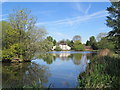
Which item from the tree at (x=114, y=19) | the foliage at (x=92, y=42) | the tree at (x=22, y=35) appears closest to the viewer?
the tree at (x=22, y=35)

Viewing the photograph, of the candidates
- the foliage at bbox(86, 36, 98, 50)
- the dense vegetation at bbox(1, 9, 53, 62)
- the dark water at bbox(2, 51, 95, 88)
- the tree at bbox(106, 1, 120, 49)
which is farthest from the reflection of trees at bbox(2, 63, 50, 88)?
the foliage at bbox(86, 36, 98, 50)

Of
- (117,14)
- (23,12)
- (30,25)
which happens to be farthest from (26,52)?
(117,14)

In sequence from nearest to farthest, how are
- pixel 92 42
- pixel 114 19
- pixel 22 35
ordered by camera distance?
pixel 22 35, pixel 114 19, pixel 92 42

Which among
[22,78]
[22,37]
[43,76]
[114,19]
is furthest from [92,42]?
[22,78]

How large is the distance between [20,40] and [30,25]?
2046 millimetres

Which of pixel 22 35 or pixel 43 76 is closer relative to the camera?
pixel 43 76

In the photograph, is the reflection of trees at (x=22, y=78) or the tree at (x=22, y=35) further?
the tree at (x=22, y=35)

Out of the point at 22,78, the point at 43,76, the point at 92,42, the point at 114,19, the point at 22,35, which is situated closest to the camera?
the point at 22,78

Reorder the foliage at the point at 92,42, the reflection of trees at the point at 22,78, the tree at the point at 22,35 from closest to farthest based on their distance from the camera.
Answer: the reflection of trees at the point at 22,78
the tree at the point at 22,35
the foliage at the point at 92,42

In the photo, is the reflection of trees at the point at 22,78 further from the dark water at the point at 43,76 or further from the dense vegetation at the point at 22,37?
the dense vegetation at the point at 22,37

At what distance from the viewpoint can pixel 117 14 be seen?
15.8 m

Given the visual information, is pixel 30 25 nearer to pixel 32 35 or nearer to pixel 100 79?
pixel 32 35

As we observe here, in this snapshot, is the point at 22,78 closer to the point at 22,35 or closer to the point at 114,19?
the point at 22,35

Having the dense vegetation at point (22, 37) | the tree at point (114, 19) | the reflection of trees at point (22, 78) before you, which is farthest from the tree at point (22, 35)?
the tree at point (114, 19)
